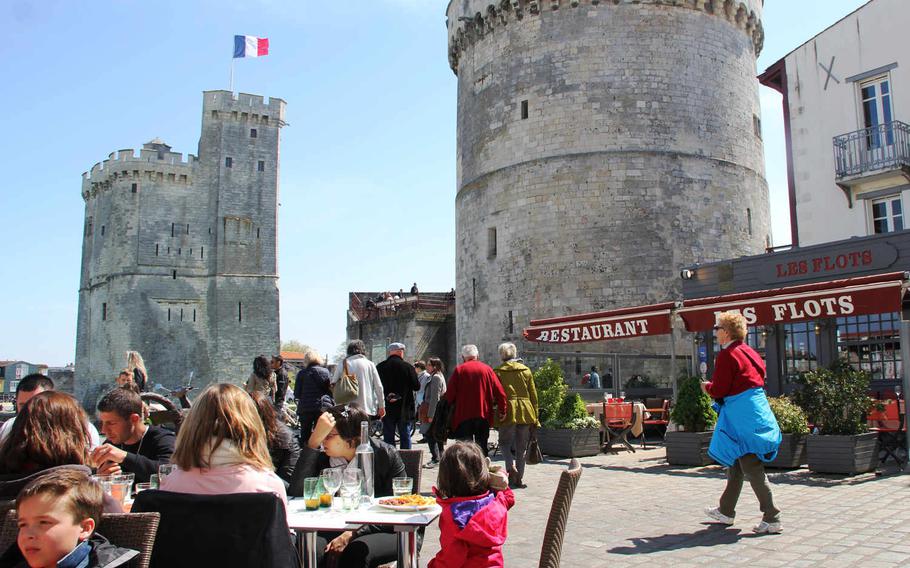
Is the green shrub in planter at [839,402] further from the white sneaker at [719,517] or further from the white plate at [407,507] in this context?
the white plate at [407,507]

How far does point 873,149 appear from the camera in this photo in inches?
625

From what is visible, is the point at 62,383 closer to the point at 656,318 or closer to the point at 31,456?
the point at 656,318

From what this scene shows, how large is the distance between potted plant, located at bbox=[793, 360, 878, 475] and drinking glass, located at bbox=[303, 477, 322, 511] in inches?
263

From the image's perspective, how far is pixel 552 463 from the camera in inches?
440

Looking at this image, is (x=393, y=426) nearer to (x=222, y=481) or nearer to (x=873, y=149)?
(x=222, y=481)

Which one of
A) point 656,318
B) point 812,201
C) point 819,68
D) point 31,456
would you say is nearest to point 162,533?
point 31,456

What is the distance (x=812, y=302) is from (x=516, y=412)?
4.01m

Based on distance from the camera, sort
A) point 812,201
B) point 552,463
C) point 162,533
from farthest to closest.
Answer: point 812,201 → point 552,463 → point 162,533

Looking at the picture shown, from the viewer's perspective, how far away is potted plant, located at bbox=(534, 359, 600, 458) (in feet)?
38.0

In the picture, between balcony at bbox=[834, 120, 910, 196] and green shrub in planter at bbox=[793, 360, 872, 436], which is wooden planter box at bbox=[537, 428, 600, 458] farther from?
balcony at bbox=[834, 120, 910, 196]

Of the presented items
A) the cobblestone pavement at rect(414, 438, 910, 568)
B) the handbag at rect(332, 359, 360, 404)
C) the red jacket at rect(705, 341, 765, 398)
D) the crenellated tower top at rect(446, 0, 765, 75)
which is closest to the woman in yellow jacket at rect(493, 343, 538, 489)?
the cobblestone pavement at rect(414, 438, 910, 568)

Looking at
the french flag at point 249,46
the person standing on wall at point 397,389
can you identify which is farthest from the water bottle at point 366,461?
the french flag at point 249,46

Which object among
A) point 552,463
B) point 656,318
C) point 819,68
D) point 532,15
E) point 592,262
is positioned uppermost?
point 532,15

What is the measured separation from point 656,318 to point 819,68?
9406mm
